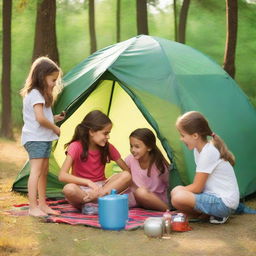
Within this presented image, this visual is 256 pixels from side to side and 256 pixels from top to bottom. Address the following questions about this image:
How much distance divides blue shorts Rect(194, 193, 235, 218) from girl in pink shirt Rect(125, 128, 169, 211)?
624 millimetres

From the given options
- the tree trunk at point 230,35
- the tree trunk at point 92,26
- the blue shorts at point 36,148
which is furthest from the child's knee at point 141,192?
the tree trunk at point 92,26

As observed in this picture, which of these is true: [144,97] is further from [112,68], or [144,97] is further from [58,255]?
[58,255]

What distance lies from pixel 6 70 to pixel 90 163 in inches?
316

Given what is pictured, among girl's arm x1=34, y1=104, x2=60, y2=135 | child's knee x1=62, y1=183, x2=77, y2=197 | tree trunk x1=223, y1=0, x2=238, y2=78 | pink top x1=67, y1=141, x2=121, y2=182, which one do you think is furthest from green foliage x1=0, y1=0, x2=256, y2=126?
child's knee x1=62, y1=183, x2=77, y2=197

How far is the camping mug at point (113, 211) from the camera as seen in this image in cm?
408

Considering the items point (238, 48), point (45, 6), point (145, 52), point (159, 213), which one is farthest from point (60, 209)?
point (238, 48)

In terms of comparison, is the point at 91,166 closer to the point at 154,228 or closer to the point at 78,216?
the point at 78,216

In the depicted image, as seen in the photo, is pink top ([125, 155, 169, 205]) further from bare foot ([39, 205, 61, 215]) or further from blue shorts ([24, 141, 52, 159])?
blue shorts ([24, 141, 52, 159])

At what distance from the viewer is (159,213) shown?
15.6 ft

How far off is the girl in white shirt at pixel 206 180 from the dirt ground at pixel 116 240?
0.18m

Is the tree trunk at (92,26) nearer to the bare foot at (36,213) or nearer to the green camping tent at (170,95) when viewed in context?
the green camping tent at (170,95)

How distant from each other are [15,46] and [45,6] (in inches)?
683

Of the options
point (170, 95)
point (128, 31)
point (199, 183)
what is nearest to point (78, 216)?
point (199, 183)

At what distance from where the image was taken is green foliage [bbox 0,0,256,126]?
80.3 ft
